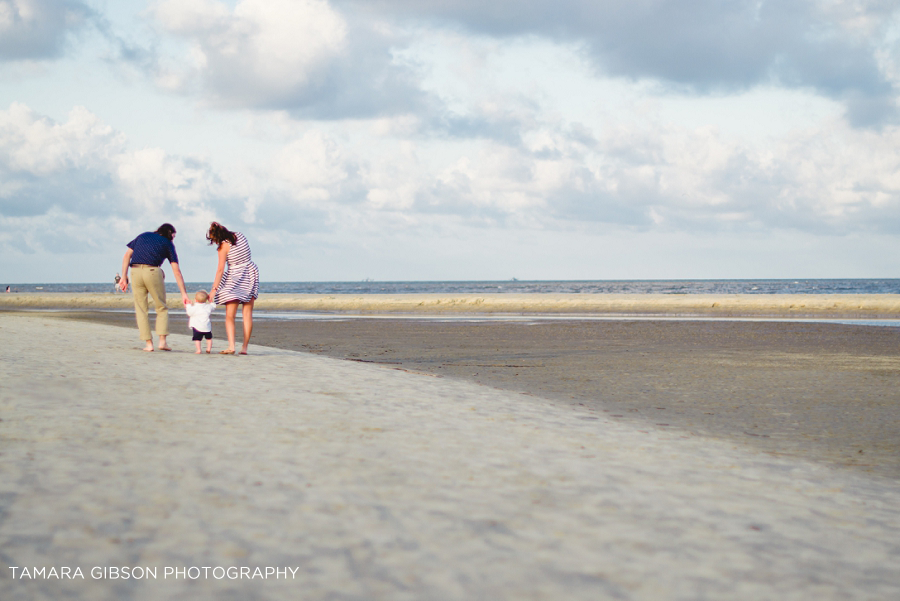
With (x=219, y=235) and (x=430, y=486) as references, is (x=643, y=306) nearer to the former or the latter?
(x=219, y=235)

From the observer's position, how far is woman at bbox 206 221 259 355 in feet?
35.6

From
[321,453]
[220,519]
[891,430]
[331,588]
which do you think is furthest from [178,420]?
[891,430]

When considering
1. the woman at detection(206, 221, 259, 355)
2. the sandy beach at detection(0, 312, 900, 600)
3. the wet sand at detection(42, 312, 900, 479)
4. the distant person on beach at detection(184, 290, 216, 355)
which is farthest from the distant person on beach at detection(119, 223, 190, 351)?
the wet sand at detection(42, 312, 900, 479)

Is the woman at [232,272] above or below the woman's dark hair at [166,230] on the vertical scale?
below

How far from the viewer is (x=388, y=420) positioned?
6.37 m

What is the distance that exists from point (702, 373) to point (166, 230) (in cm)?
924

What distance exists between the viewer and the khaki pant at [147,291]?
10.8m

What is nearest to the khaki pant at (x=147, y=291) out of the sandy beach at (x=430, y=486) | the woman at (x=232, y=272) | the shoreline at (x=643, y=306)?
the woman at (x=232, y=272)

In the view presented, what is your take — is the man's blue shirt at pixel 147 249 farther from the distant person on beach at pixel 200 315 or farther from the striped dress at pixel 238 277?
the striped dress at pixel 238 277

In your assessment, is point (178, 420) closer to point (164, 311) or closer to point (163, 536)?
point (163, 536)

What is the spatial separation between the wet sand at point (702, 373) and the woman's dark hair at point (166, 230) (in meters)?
3.42

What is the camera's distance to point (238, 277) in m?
11.0

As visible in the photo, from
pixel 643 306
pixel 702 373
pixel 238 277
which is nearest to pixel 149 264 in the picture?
pixel 238 277

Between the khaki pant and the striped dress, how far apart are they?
906 mm
